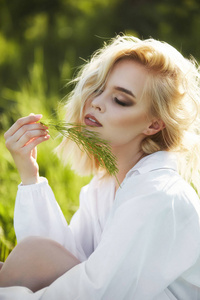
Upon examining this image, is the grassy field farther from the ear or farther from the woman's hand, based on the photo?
the ear

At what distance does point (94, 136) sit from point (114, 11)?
589 centimetres

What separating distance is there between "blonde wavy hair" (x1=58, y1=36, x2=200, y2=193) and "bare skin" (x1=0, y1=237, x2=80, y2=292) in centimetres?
55

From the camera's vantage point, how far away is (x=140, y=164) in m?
2.25

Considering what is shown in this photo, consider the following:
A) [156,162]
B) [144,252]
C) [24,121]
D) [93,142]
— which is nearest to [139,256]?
[144,252]

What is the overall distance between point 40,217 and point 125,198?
2.16 ft

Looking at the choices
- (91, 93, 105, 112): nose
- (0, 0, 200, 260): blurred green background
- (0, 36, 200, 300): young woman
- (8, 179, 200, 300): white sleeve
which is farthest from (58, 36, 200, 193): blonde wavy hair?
(0, 0, 200, 260): blurred green background

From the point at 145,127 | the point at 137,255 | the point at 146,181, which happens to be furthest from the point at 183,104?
the point at 137,255

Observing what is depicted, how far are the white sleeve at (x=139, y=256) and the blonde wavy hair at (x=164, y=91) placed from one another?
54 cm

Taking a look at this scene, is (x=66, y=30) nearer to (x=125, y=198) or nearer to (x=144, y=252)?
(x=125, y=198)

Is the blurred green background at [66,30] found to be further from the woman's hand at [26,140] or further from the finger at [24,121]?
the finger at [24,121]

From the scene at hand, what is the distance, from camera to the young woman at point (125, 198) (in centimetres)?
184

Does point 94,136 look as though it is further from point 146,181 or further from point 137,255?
point 137,255

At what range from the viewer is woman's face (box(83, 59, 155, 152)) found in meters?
2.20

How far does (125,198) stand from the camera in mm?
2008
